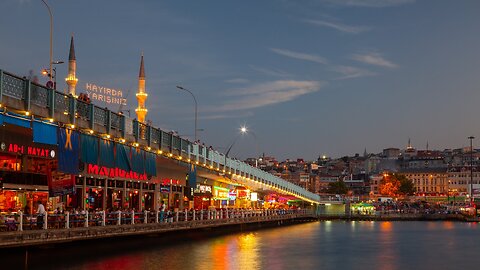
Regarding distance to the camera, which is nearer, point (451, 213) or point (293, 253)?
point (293, 253)

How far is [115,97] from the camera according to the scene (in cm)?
5238

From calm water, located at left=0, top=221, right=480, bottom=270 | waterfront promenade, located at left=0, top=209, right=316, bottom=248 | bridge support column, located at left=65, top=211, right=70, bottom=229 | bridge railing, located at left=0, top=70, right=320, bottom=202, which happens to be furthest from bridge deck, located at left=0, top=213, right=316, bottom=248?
bridge railing, located at left=0, top=70, right=320, bottom=202

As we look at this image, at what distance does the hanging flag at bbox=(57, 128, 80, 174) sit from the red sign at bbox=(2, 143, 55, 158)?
339cm

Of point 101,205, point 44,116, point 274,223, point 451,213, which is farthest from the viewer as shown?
point 451,213

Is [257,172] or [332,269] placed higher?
[257,172]

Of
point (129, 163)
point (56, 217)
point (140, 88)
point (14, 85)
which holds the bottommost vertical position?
point (56, 217)

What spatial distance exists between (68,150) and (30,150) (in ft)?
14.6

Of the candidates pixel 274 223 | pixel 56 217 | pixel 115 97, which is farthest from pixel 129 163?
pixel 274 223

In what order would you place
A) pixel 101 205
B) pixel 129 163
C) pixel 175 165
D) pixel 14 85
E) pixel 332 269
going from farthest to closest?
1. pixel 175 165
2. pixel 101 205
3. pixel 129 163
4. pixel 332 269
5. pixel 14 85

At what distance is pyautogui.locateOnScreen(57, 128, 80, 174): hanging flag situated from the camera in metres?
39.5

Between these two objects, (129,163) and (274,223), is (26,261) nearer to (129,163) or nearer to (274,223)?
(129,163)

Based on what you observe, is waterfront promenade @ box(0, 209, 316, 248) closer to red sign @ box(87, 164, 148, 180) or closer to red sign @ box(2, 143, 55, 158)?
red sign @ box(87, 164, 148, 180)

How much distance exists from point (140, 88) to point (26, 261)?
165ft

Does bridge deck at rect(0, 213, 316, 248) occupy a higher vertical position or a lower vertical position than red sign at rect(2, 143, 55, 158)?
lower
